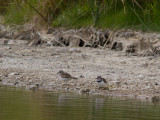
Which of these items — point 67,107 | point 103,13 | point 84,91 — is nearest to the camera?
point 67,107

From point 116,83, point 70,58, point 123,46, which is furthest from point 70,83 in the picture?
point 123,46

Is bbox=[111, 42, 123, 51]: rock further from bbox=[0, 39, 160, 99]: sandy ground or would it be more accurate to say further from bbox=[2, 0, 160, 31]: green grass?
bbox=[2, 0, 160, 31]: green grass

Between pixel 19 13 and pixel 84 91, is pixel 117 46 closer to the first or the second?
pixel 84 91

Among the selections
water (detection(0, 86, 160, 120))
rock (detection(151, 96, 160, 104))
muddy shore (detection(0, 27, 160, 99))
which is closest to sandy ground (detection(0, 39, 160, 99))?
muddy shore (detection(0, 27, 160, 99))

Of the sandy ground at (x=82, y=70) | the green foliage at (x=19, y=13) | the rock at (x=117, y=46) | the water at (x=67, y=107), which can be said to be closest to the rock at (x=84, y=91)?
the sandy ground at (x=82, y=70)

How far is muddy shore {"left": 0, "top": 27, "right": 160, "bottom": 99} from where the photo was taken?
9.84 m

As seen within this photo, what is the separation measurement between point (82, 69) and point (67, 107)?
4417 millimetres

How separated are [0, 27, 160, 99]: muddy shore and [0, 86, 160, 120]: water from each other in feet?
2.64

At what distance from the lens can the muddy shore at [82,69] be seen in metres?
9.84

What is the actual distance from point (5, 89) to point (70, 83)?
156 cm

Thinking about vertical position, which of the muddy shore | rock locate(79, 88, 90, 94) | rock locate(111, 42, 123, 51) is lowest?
rock locate(79, 88, 90, 94)

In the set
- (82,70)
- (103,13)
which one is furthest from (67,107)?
(103,13)

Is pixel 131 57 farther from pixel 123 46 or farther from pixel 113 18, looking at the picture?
pixel 113 18

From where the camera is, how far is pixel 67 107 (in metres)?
7.64
